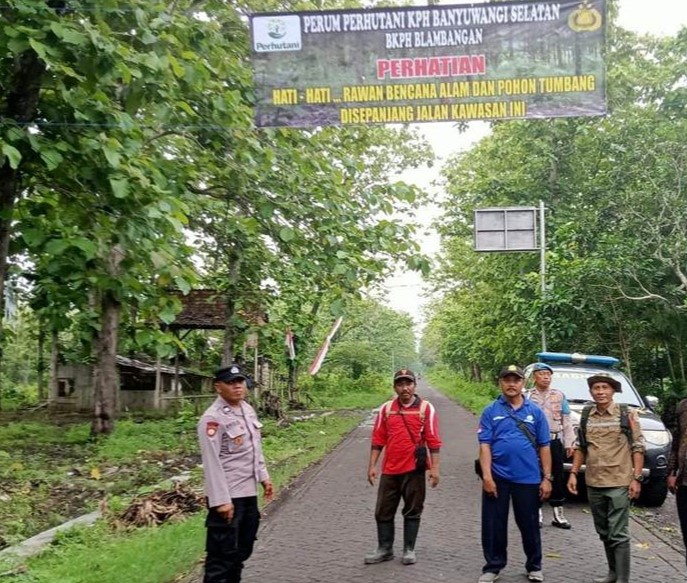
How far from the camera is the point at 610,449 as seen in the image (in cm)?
583

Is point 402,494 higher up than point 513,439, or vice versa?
point 513,439

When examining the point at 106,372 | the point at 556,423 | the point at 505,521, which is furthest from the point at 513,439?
the point at 106,372

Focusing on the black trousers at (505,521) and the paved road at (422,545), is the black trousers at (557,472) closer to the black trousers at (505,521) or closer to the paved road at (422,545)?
the paved road at (422,545)

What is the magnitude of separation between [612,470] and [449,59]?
4603 millimetres

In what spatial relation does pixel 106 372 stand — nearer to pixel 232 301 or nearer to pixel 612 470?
pixel 232 301

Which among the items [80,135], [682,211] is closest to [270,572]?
[80,135]

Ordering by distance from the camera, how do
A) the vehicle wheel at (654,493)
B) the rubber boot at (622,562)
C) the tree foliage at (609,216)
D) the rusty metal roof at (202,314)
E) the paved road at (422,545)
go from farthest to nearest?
1. the rusty metal roof at (202,314)
2. the tree foliage at (609,216)
3. the vehicle wheel at (654,493)
4. the paved road at (422,545)
5. the rubber boot at (622,562)

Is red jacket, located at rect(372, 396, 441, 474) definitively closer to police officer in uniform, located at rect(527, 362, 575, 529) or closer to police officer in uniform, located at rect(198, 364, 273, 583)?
police officer in uniform, located at rect(198, 364, 273, 583)

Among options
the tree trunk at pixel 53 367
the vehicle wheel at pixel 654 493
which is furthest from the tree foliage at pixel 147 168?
the tree trunk at pixel 53 367

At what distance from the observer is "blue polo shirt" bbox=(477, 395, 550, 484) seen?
19.1 feet

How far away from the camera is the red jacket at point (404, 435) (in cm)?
641

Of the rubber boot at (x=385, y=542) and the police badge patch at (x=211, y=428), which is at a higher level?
the police badge patch at (x=211, y=428)

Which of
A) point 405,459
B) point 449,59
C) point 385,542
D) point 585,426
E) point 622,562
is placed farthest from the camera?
point 449,59

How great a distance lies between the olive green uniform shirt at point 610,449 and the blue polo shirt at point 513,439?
373 millimetres
